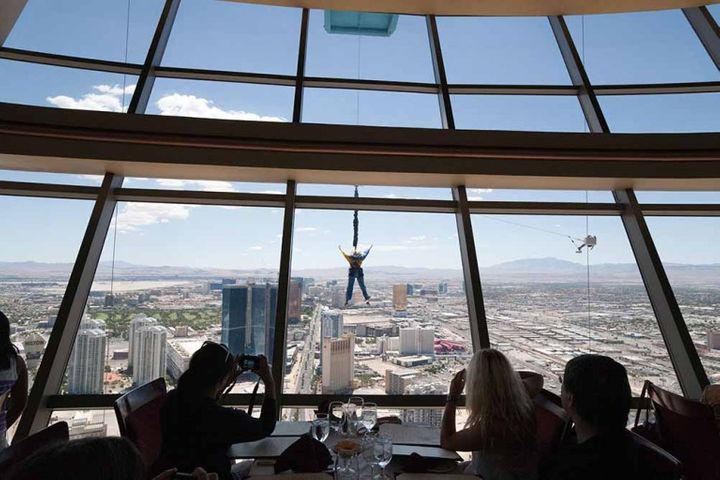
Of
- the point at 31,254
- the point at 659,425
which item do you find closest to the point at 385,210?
the point at 659,425

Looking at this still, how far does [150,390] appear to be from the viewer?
2.40 metres

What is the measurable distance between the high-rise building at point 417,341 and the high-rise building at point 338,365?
432mm

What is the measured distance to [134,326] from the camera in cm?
335

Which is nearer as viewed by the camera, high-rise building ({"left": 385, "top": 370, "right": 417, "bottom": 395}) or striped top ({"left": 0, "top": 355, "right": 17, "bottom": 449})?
striped top ({"left": 0, "top": 355, "right": 17, "bottom": 449})

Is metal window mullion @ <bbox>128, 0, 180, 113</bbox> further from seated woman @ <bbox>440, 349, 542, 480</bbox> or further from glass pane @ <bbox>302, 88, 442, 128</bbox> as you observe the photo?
seated woman @ <bbox>440, 349, 542, 480</bbox>

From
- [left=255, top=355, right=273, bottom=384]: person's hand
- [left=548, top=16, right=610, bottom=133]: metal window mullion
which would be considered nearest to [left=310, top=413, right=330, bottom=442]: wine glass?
[left=255, top=355, right=273, bottom=384]: person's hand

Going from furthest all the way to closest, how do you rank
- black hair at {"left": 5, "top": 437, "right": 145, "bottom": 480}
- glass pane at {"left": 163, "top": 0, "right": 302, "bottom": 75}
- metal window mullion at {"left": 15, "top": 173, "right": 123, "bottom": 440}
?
1. glass pane at {"left": 163, "top": 0, "right": 302, "bottom": 75}
2. metal window mullion at {"left": 15, "top": 173, "right": 123, "bottom": 440}
3. black hair at {"left": 5, "top": 437, "right": 145, "bottom": 480}

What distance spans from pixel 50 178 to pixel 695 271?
5519mm

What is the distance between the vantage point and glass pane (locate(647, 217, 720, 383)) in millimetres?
3428

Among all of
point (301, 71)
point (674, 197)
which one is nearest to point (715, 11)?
point (674, 197)

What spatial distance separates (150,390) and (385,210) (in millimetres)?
2276

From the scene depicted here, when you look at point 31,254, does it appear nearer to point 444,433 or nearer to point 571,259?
point 444,433

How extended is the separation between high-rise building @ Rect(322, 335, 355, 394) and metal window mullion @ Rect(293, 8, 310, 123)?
1.97 metres

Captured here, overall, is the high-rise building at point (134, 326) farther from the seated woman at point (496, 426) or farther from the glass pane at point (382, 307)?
the seated woman at point (496, 426)
